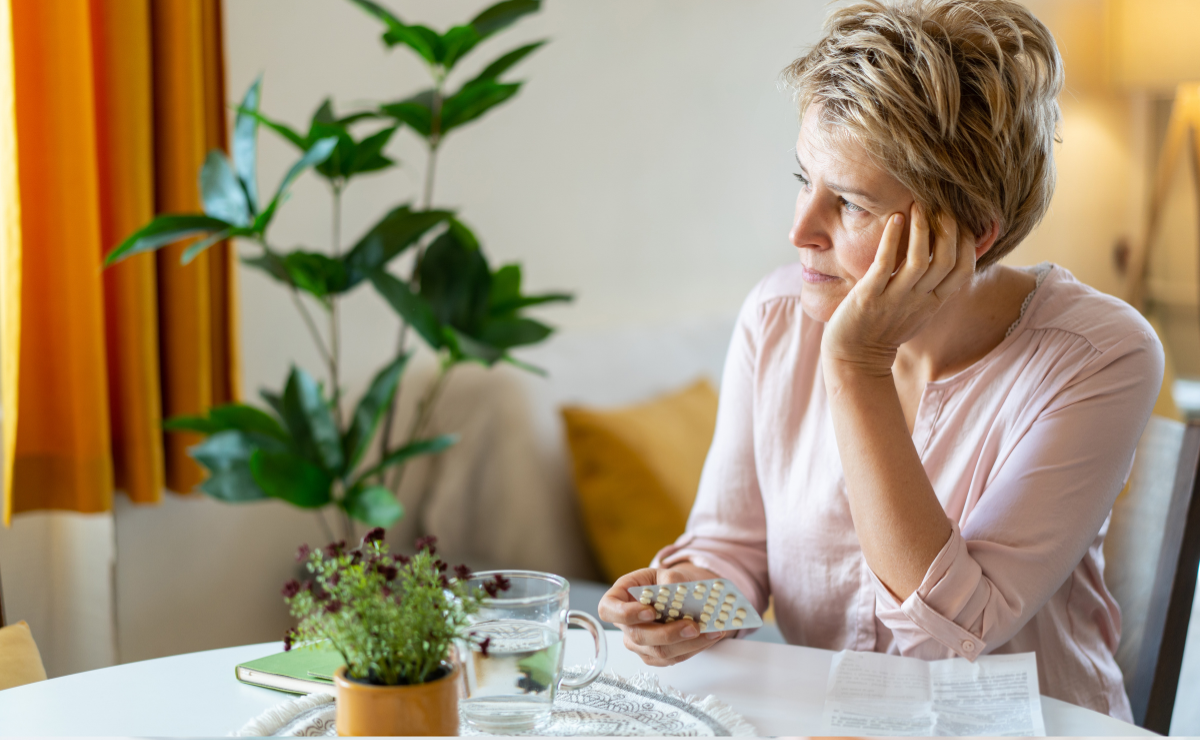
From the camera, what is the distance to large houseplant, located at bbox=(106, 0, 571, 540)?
1.41m

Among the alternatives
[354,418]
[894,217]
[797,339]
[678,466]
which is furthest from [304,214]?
[894,217]

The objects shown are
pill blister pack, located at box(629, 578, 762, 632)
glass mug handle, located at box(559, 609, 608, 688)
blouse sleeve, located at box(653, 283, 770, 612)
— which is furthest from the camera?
blouse sleeve, located at box(653, 283, 770, 612)

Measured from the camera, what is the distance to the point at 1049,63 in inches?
38.2

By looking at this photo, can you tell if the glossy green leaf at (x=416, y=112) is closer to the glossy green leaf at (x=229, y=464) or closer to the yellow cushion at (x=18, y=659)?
the glossy green leaf at (x=229, y=464)

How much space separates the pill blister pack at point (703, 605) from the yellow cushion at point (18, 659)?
55 centimetres

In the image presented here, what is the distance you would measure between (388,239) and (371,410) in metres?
0.26

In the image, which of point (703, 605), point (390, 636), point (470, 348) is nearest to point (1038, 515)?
point (703, 605)

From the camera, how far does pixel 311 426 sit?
4.97ft

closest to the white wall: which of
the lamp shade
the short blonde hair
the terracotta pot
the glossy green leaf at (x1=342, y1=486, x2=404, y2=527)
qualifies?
the short blonde hair

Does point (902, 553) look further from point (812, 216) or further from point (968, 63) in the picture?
point (968, 63)

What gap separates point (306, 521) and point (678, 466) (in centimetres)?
74

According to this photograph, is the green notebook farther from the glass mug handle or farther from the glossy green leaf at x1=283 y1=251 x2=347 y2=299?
the glossy green leaf at x1=283 y1=251 x2=347 y2=299

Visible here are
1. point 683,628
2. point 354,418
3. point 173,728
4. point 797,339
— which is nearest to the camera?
point 173,728

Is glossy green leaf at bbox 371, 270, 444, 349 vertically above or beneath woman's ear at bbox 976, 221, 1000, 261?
beneath
